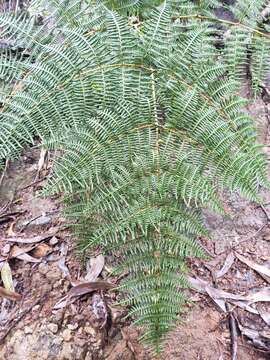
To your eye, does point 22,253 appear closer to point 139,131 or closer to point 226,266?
point 139,131

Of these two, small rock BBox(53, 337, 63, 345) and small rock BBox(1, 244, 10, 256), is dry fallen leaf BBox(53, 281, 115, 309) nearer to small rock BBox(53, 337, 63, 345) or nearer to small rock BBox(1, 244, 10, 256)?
small rock BBox(53, 337, 63, 345)

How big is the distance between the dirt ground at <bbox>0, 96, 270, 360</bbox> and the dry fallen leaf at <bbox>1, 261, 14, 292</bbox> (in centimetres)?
1

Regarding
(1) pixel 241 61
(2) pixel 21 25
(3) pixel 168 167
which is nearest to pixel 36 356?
(3) pixel 168 167

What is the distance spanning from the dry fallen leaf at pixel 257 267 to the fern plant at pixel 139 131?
557 millimetres

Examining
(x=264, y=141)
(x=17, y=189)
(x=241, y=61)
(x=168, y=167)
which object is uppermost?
(x=241, y=61)

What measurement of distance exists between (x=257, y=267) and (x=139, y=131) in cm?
104

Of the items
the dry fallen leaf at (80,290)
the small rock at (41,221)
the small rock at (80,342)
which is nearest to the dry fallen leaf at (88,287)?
the dry fallen leaf at (80,290)

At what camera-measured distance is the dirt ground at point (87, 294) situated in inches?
83.2

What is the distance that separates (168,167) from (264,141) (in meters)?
1.08

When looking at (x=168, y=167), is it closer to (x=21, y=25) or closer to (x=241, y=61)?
(x=241, y=61)

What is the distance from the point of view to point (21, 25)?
87.4 inches

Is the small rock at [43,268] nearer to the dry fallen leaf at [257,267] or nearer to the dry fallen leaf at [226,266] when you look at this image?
the dry fallen leaf at [226,266]

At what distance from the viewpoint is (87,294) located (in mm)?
2312

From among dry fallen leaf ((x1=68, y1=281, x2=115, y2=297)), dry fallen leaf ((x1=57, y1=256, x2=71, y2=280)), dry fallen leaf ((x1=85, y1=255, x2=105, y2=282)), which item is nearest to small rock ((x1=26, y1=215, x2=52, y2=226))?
dry fallen leaf ((x1=57, y1=256, x2=71, y2=280))
